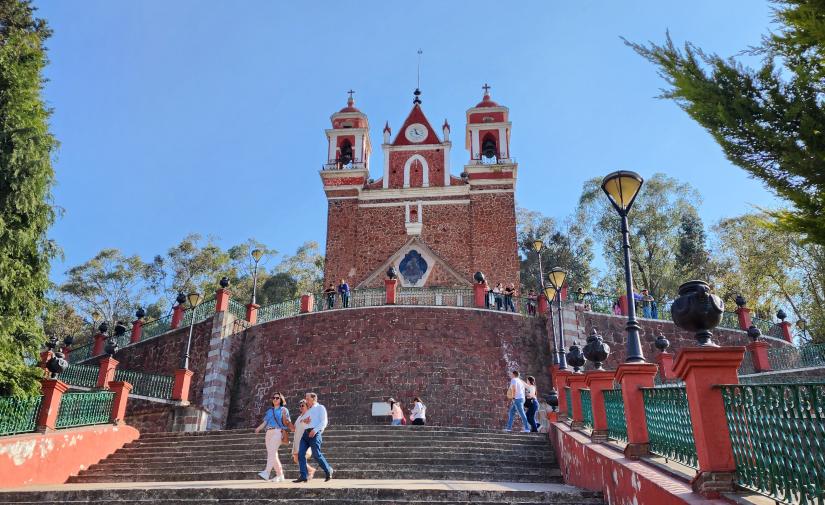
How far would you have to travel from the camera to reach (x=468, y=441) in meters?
10.8

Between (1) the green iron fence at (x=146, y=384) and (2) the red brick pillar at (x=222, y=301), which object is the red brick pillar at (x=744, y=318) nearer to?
(2) the red brick pillar at (x=222, y=301)

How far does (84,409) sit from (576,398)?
29.7ft

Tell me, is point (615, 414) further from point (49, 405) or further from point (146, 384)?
point (146, 384)

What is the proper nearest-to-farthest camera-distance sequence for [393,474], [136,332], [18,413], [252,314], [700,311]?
[700,311], [393,474], [18,413], [252,314], [136,332]

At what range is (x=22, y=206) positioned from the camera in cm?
1142

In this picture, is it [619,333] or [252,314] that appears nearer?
[619,333]

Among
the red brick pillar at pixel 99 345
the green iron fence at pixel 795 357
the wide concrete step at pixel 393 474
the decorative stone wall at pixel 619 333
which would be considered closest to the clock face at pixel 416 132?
the decorative stone wall at pixel 619 333

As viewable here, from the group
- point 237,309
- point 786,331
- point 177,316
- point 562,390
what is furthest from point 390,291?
point 786,331

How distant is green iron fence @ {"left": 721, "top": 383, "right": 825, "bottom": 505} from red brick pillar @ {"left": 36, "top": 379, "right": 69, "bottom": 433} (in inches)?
Answer: 413

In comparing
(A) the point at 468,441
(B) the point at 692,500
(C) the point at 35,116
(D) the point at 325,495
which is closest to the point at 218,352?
(C) the point at 35,116

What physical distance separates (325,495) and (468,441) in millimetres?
4489

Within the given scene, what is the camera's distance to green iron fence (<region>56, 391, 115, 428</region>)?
1088cm

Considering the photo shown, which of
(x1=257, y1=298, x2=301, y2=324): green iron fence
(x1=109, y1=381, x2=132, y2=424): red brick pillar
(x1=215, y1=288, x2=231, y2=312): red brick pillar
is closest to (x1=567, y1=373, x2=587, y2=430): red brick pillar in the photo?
(x1=109, y1=381, x2=132, y2=424): red brick pillar

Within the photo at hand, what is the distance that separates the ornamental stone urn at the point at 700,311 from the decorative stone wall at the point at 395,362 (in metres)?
12.3
